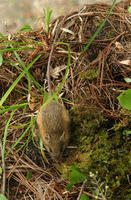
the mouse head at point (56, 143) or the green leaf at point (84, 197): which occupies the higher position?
the mouse head at point (56, 143)

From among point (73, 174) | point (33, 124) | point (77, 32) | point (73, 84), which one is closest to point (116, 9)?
point (77, 32)

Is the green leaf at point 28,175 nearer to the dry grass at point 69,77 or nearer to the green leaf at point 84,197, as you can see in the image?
the dry grass at point 69,77

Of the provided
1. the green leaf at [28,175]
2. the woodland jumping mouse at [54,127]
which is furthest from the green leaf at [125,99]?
the green leaf at [28,175]

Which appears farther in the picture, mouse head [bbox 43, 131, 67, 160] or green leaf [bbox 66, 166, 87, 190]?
mouse head [bbox 43, 131, 67, 160]

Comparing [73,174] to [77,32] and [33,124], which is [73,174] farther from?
[77,32]

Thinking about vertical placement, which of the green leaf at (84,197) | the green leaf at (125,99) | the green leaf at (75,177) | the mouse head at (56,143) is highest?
the green leaf at (125,99)

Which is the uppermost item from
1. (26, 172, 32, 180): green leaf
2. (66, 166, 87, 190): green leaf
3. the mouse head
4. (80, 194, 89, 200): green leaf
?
the mouse head

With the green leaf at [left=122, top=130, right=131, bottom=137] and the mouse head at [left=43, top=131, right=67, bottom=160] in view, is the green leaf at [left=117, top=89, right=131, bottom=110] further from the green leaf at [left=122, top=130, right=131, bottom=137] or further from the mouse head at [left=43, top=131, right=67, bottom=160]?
the mouse head at [left=43, top=131, right=67, bottom=160]

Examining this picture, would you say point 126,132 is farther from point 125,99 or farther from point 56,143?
point 56,143

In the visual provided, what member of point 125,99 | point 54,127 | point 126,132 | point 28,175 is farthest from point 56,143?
point 125,99

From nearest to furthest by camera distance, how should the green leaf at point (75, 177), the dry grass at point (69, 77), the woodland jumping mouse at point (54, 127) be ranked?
the green leaf at point (75, 177) → the woodland jumping mouse at point (54, 127) → the dry grass at point (69, 77)

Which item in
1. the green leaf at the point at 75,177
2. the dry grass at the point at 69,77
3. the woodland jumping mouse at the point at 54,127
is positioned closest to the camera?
the green leaf at the point at 75,177

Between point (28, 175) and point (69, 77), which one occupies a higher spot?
point (69, 77)

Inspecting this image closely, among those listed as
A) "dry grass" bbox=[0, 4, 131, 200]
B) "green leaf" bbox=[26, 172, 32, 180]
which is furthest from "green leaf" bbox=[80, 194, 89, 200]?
"green leaf" bbox=[26, 172, 32, 180]
